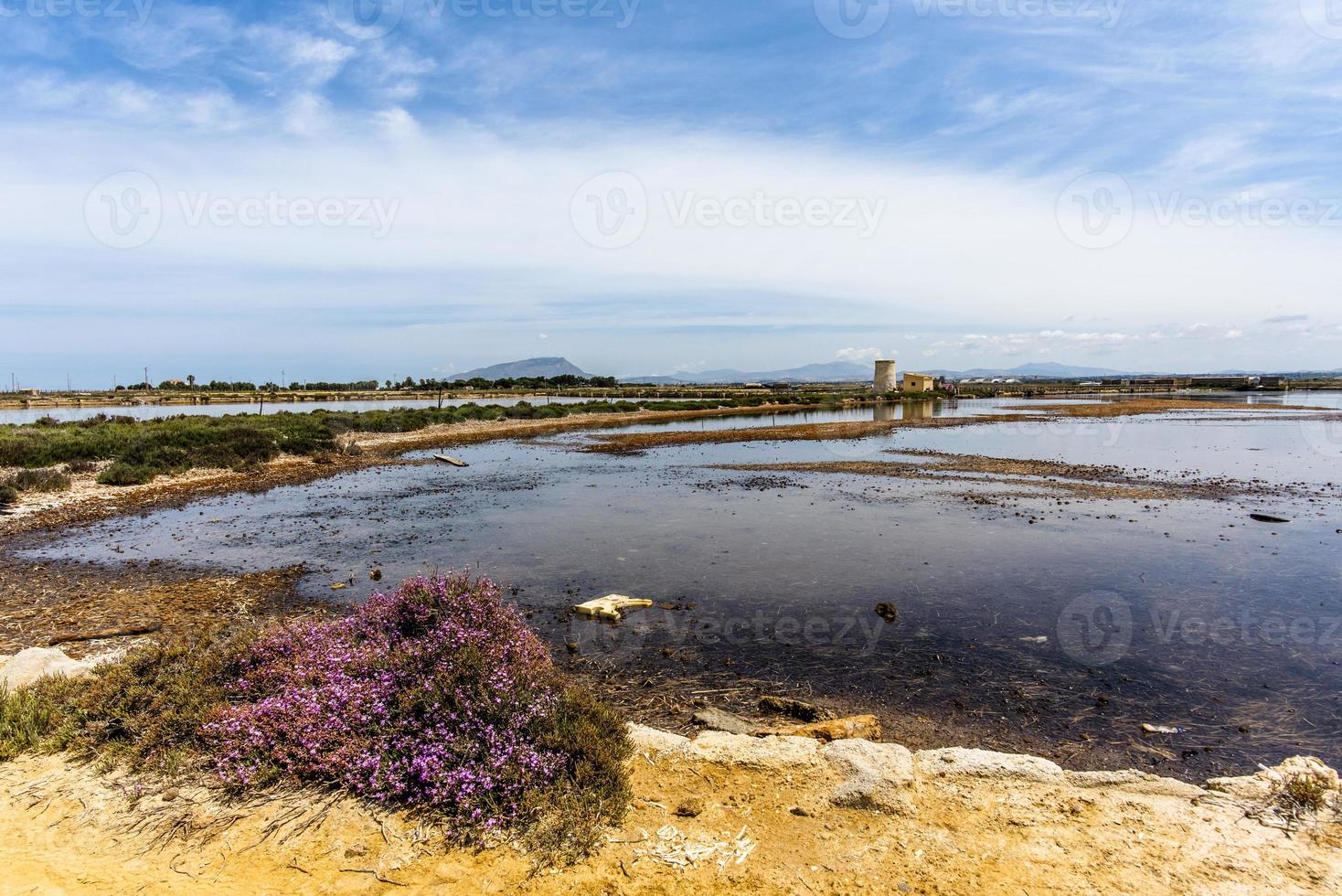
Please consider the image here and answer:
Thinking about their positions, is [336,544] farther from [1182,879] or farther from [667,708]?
[1182,879]

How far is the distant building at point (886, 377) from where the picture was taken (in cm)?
9631

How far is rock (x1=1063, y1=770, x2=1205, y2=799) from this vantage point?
15.7 feet

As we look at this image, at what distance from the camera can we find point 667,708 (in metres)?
6.60

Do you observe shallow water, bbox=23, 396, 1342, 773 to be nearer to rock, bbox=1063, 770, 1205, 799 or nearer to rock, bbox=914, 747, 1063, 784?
rock, bbox=1063, 770, 1205, 799

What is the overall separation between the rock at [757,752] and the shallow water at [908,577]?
1.73 metres

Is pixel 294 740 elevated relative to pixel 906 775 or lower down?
elevated

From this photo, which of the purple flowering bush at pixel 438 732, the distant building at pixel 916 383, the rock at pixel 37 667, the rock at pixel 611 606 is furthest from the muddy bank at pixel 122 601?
the distant building at pixel 916 383

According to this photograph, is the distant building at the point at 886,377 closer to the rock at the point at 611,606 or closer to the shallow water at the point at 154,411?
the shallow water at the point at 154,411

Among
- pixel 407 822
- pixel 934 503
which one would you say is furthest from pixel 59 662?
pixel 934 503

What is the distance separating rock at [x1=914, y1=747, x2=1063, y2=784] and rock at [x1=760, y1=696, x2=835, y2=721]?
1251 mm

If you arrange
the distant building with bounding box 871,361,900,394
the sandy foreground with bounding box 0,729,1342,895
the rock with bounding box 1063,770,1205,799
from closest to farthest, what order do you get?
the sandy foreground with bounding box 0,729,1342,895 → the rock with bounding box 1063,770,1205,799 → the distant building with bounding box 871,361,900,394

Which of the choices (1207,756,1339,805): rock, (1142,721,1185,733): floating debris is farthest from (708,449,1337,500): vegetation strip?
(1207,756,1339,805): rock

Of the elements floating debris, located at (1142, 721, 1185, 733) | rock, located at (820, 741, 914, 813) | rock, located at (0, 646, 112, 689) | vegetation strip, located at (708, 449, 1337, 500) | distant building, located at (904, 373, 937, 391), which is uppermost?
distant building, located at (904, 373, 937, 391)

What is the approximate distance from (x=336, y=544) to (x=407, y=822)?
35.7 feet
